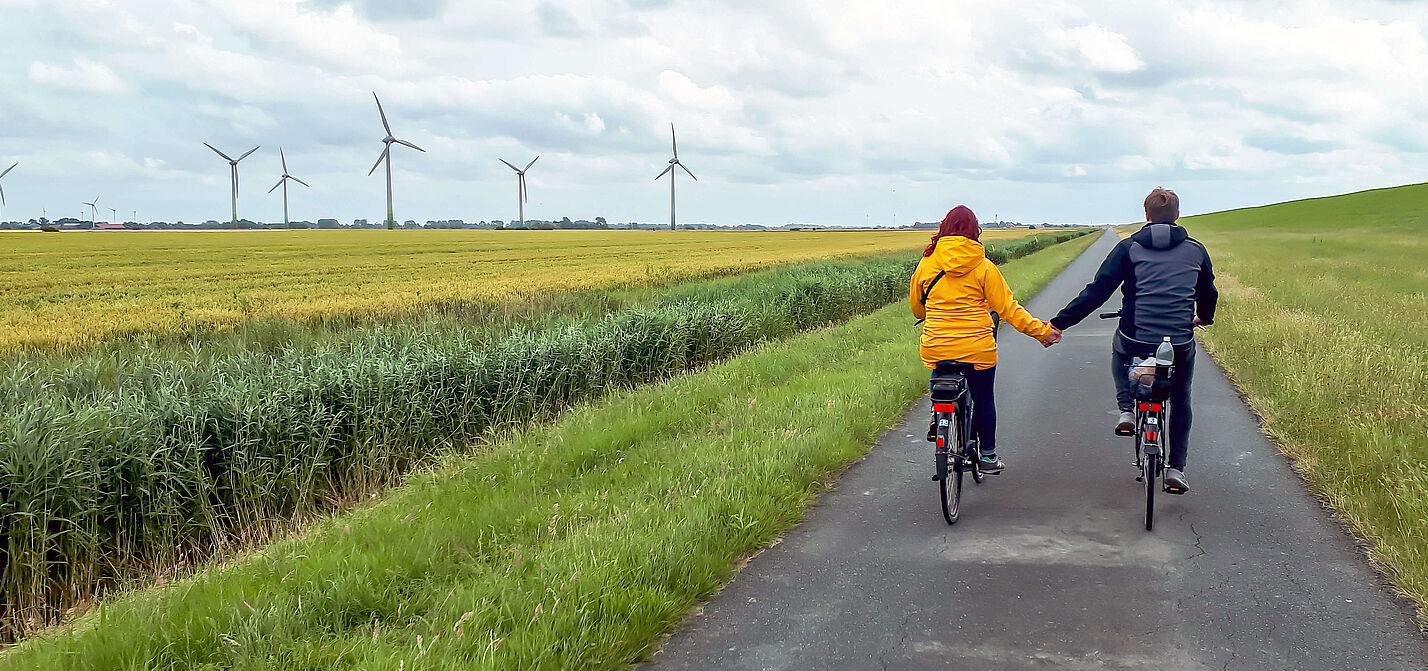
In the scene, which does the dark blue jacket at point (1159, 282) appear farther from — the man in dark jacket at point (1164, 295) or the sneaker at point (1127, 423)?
the sneaker at point (1127, 423)

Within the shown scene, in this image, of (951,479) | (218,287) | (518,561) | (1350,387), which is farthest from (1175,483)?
(218,287)

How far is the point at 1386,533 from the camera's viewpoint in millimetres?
5020

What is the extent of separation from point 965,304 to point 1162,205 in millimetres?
1408

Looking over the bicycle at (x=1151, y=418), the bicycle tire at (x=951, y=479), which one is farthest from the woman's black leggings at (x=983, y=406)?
the bicycle at (x=1151, y=418)

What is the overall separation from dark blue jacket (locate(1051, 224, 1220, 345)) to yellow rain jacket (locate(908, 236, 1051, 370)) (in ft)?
1.54

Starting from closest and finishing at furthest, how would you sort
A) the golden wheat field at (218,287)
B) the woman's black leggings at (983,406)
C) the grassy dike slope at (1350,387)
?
the grassy dike slope at (1350,387) → the woman's black leggings at (983,406) → the golden wheat field at (218,287)

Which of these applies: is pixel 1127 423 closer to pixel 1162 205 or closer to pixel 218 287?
pixel 1162 205

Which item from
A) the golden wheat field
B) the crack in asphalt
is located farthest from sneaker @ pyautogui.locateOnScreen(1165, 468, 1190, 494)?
the golden wheat field

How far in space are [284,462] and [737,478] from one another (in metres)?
3.29

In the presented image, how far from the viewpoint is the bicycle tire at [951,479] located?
17.9ft

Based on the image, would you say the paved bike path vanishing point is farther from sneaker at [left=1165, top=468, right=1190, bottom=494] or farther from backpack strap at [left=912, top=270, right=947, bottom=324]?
backpack strap at [left=912, top=270, right=947, bottom=324]

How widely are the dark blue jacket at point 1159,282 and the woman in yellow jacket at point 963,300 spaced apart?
1.54 ft

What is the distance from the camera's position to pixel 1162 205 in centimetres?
579

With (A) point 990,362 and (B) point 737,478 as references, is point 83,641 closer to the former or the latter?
(B) point 737,478
